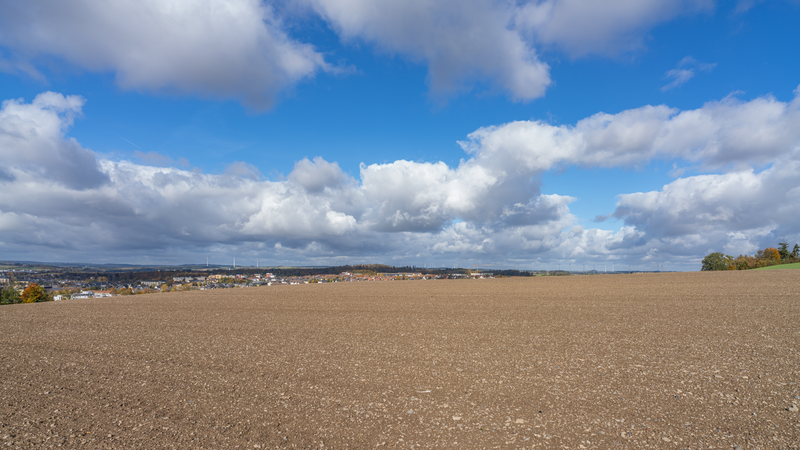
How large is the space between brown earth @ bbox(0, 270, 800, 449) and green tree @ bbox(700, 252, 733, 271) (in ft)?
248

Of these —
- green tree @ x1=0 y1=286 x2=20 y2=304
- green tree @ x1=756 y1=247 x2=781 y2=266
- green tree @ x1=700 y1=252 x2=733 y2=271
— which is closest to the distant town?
green tree @ x1=0 y1=286 x2=20 y2=304

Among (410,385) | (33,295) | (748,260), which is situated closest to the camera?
(410,385)

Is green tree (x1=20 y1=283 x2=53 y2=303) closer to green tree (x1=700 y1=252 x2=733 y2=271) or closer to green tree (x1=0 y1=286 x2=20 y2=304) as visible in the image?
green tree (x1=0 y1=286 x2=20 y2=304)

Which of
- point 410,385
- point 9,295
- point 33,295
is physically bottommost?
point 9,295

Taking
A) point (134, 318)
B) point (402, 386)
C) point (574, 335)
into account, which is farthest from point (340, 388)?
point (134, 318)

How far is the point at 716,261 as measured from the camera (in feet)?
267

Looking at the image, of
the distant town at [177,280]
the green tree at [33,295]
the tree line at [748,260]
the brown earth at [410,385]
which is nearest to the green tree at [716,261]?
the tree line at [748,260]

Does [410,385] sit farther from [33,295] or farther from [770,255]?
[770,255]

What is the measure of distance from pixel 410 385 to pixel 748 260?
104 meters

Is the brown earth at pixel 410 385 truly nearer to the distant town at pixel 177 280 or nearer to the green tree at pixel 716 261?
the distant town at pixel 177 280

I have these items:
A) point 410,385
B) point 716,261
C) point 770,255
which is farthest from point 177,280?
point 770,255

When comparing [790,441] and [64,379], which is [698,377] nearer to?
[790,441]

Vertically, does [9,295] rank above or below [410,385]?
below

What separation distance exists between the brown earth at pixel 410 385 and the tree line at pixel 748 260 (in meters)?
76.7
